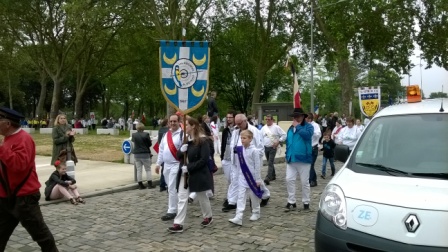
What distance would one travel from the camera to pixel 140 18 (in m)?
33.8

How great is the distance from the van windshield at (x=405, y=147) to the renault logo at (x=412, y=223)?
0.66 metres

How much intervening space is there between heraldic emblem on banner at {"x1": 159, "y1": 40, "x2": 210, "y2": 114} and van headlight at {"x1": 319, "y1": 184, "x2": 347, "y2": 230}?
3730mm

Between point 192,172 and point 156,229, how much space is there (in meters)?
1.05

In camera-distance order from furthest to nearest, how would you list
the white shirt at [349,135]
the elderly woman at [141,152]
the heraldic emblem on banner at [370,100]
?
the heraldic emblem on banner at [370,100] → the white shirt at [349,135] → the elderly woman at [141,152]

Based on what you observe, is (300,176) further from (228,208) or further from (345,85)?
(345,85)

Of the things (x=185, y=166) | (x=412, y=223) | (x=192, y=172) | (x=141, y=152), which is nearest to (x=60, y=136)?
(x=141, y=152)

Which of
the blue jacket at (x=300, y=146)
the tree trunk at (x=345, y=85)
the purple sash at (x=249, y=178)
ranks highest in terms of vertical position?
the tree trunk at (x=345, y=85)

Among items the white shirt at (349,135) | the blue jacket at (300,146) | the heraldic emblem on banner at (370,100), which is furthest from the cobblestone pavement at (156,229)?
the heraldic emblem on banner at (370,100)

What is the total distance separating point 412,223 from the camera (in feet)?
10.8

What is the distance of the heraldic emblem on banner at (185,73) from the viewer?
7309 mm

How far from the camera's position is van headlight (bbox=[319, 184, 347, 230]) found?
368cm

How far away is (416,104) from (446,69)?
2447 centimetres

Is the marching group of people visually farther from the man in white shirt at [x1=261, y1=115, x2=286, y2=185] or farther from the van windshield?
the van windshield

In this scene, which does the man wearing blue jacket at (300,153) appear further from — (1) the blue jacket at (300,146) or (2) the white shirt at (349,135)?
(2) the white shirt at (349,135)
